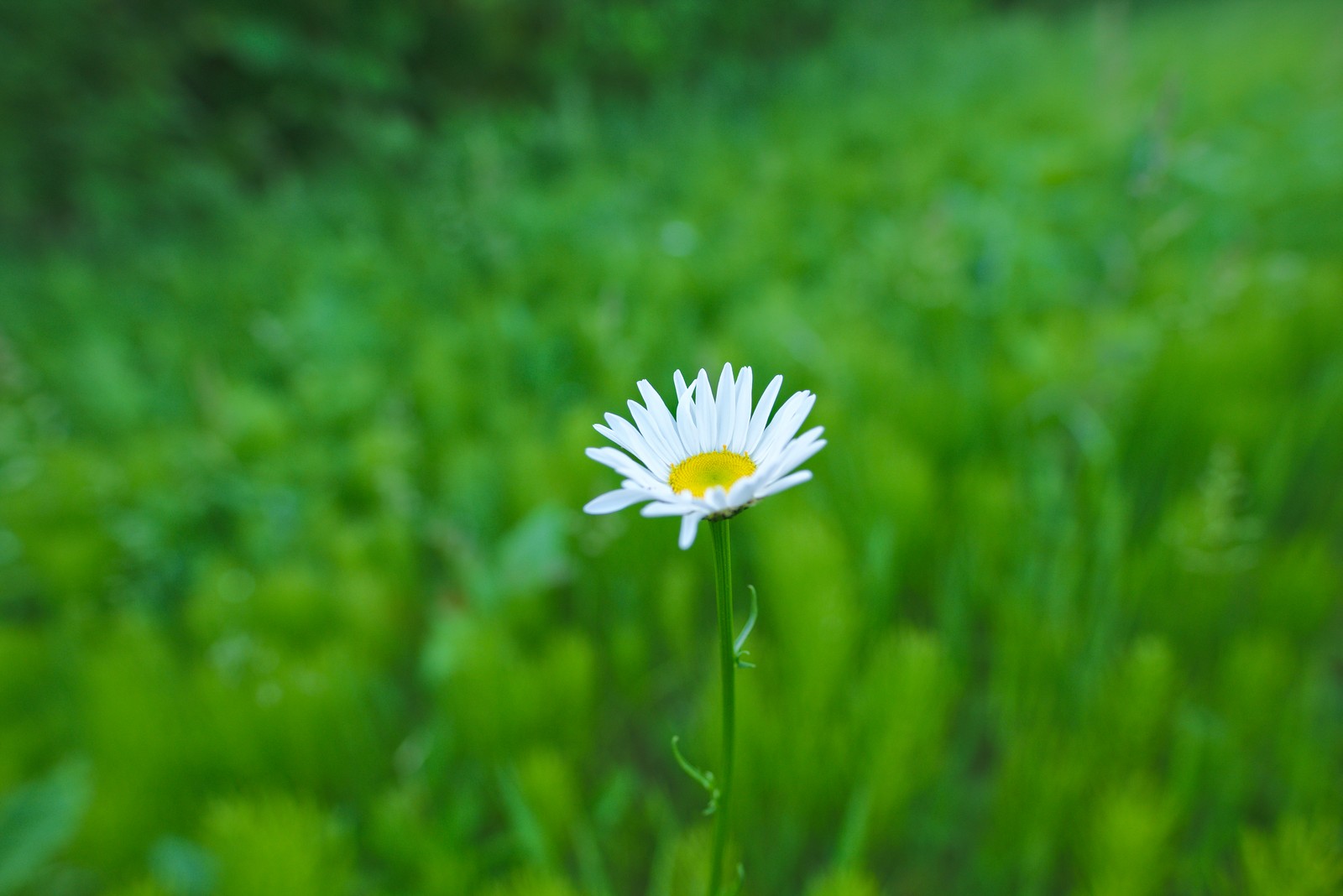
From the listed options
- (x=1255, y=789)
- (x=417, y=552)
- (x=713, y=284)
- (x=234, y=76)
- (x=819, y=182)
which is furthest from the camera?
(x=234, y=76)

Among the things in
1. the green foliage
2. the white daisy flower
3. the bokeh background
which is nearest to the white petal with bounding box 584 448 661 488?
the white daisy flower

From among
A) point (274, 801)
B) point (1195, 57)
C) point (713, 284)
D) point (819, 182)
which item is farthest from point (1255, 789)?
point (1195, 57)

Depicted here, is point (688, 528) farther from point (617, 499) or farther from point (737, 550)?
point (737, 550)

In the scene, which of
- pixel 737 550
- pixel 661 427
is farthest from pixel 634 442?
pixel 737 550

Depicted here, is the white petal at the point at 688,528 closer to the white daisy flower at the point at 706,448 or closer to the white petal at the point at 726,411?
the white daisy flower at the point at 706,448

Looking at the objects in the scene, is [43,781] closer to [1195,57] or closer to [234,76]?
[234,76]
